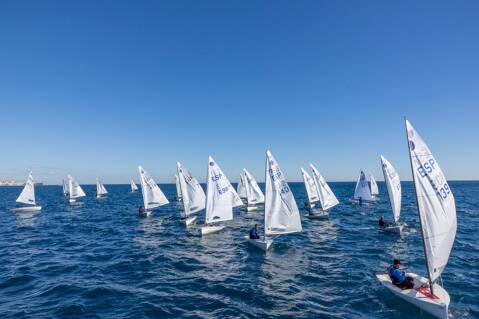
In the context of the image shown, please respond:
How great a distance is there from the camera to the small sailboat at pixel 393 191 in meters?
34.2

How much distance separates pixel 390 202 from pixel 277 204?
53.3ft

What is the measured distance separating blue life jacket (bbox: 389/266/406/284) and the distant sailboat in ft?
64.1

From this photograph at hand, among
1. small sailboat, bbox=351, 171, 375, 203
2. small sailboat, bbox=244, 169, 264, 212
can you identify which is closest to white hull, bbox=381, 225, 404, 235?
small sailboat, bbox=244, 169, 264, 212

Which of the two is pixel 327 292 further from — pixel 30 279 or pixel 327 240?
pixel 30 279

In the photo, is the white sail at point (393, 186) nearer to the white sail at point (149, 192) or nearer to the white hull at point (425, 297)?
the white hull at point (425, 297)

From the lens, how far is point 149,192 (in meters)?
49.2

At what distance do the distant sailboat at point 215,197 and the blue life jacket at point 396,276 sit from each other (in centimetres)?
1954

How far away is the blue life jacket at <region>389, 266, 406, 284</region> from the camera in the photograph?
1631 centimetres

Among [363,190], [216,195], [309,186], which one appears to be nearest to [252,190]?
[309,186]

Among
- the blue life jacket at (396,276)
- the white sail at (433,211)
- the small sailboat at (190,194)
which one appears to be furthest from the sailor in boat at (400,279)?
A: the small sailboat at (190,194)

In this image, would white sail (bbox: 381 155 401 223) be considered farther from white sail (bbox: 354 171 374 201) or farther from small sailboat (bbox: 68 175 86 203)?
small sailboat (bbox: 68 175 86 203)

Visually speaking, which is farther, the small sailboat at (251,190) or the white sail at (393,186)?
the small sailboat at (251,190)

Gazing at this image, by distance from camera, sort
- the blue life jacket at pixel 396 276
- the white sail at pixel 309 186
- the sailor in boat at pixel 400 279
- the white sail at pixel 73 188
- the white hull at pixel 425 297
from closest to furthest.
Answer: the white hull at pixel 425 297 → the sailor in boat at pixel 400 279 → the blue life jacket at pixel 396 276 → the white sail at pixel 309 186 → the white sail at pixel 73 188

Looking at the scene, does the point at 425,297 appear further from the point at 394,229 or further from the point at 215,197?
the point at 215,197
